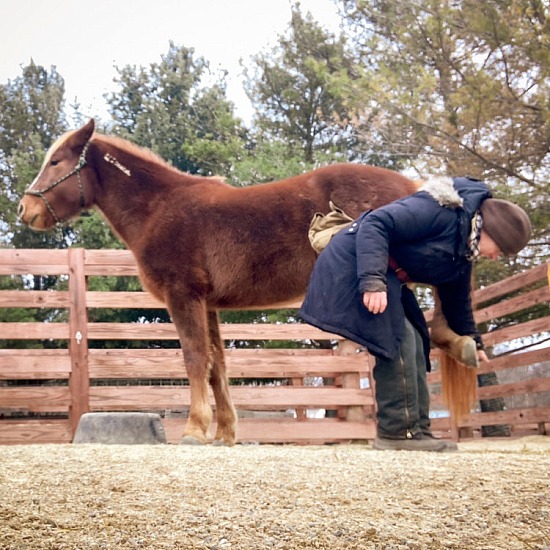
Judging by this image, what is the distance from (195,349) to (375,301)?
1.53 meters

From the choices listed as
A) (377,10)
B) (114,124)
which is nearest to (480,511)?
(377,10)

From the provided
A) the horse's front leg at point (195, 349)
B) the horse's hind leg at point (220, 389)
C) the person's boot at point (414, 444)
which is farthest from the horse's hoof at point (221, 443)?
the person's boot at point (414, 444)

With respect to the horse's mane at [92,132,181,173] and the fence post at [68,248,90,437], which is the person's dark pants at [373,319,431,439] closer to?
the horse's mane at [92,132,181,173]

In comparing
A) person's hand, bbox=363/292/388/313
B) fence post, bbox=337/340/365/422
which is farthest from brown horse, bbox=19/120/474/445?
fence post, bbox=337/340/365/422

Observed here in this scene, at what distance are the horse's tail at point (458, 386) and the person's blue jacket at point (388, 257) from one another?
613mm

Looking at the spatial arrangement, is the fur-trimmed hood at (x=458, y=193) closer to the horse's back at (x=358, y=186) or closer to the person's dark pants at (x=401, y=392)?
the person's dark pants at (x=401, y=392)

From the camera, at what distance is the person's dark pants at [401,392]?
10.1 ft

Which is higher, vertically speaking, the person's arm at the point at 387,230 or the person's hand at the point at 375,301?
the person's arm at the point at 387,230

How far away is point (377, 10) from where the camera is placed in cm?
846

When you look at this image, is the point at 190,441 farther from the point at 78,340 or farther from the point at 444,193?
the point at 78,340

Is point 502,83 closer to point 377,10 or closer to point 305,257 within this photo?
point 377,10

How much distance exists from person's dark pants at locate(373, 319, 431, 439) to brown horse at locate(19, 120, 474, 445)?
101 cm

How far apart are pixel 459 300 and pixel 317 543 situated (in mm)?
1844

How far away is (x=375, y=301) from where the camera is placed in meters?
2.83
